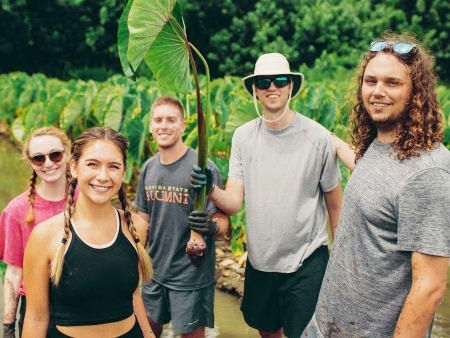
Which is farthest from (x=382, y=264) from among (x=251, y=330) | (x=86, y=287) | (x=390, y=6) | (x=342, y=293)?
(x=390, y=6)

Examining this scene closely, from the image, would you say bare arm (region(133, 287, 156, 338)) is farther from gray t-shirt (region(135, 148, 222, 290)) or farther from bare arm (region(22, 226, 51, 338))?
gray t-shirt (region(135, 148, 222, 290))

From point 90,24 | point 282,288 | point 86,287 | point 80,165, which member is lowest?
point 282,288

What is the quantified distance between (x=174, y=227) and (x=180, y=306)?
43cm

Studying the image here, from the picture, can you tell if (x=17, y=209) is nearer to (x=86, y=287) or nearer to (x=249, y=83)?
(x=86, y=287)

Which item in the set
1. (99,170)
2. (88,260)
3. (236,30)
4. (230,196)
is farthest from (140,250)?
(236,30)

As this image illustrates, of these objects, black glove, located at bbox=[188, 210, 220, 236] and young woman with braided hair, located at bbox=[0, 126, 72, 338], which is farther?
black glove, located at bbox=[188, 210, 220, 236]

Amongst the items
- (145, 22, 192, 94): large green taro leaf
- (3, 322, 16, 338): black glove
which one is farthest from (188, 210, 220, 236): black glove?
(3, 322, 16, 338): black glove

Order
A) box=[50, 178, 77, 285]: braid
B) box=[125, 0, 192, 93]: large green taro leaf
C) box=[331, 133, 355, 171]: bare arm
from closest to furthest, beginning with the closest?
box=[50, 178, 77, 285]: braid
box=[125, 0, 192, 93]: large green taro leaf
box=[331, 133, 355, 171]: bare arm

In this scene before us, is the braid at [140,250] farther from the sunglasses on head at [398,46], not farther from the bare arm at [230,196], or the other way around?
the sunglasses on head at [398,46]

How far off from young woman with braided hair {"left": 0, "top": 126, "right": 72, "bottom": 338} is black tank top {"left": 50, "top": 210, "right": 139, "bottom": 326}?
512mm

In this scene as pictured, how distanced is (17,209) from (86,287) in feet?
2.28

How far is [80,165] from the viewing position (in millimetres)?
2168

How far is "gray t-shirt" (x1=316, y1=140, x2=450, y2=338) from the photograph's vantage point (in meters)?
1.73

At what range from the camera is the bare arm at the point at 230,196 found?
3023 millimetres
